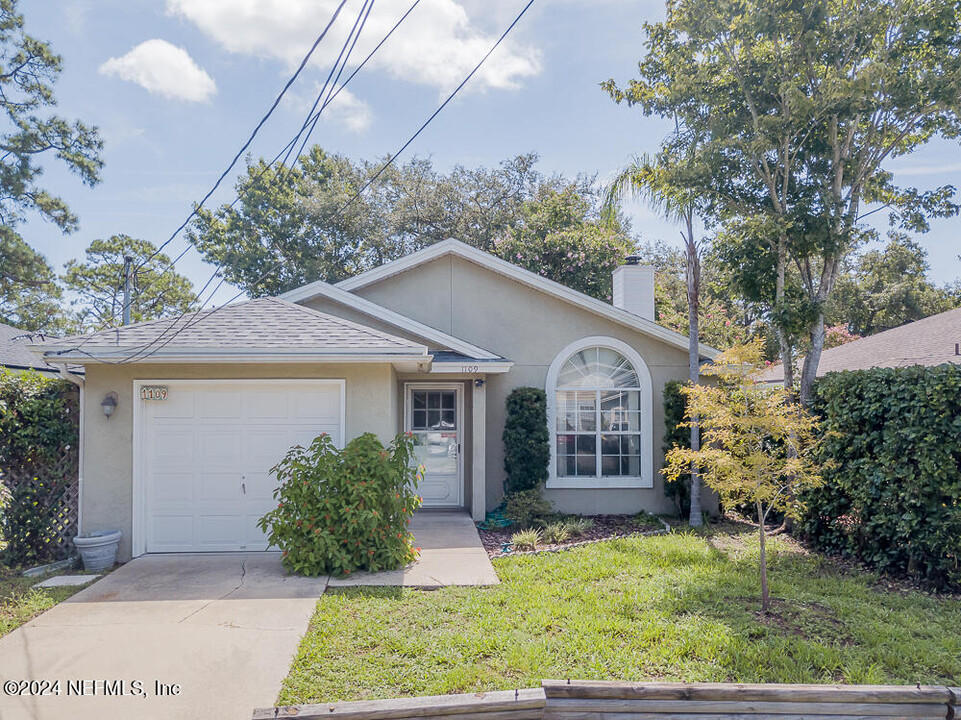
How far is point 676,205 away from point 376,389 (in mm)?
6152

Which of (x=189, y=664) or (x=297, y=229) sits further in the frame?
(x=297, y=229)

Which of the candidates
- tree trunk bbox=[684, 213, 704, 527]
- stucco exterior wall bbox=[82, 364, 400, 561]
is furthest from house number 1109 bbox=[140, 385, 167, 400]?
tree trunk bbox=[684, 213, 704, 527]

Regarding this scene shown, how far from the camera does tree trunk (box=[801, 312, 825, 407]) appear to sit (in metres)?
9.01

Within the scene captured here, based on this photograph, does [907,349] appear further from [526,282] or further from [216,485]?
[216,485]

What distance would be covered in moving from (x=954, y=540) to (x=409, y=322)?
7891 mm

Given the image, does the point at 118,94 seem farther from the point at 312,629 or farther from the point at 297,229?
the point at 297,229

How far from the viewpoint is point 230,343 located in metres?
7.67

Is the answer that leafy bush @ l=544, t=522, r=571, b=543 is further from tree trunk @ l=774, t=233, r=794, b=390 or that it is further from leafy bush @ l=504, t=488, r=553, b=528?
tree trunk @ l=774, t=233, r=794, b=390

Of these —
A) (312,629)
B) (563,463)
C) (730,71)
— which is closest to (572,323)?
A: (563,463)

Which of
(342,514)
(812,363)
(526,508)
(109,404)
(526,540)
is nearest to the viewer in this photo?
(342,514)

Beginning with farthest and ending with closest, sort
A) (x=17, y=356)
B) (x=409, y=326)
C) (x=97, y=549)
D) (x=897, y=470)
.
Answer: (x=17, y=356)
(x=409, y=326)
(x=97, y=549)
(x=897, y=470)

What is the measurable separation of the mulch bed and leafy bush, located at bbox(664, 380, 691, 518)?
2.23 ft

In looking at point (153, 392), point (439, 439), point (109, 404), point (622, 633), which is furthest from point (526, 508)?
point (109, 404)

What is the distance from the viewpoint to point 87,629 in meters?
5.33
